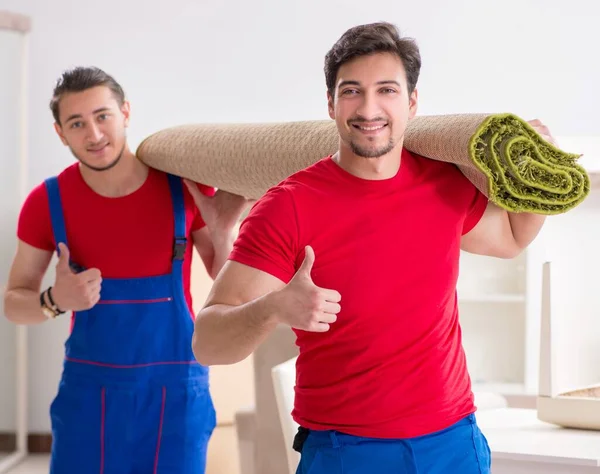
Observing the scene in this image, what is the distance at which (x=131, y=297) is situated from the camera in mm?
2453

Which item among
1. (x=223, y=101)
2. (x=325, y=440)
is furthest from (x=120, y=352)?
(x=223, y=101)

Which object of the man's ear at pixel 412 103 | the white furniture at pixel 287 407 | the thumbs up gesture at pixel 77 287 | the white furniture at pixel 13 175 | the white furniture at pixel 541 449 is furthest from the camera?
the white furniture at pixel 13 175

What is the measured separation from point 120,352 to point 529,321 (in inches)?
106

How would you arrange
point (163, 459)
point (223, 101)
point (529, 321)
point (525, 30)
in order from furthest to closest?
point (223, 101), point (525, 30), point (529, 321), point (163, 459)

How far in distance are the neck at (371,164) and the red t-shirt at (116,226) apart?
2.85 ft

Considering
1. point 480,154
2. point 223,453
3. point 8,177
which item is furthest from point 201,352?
point 8,177

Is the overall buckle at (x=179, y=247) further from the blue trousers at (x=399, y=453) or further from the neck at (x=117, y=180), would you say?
the blue trousers at (x=399, y=453)

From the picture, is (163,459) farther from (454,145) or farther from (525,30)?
(525,30)

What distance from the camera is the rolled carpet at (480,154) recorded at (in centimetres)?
163

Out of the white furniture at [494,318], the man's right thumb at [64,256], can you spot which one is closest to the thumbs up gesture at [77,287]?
the man's right thumb at [64,256]

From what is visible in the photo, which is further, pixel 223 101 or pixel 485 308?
pixel 223 101

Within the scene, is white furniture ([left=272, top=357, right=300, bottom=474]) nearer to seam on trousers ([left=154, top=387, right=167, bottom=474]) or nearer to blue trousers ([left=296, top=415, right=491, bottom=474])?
seam on trousers ([left=154, top=387, right=167, bottom=474])

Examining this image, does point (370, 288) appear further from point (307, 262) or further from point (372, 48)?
point (372, 48)

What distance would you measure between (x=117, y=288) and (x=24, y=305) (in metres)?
0.28
